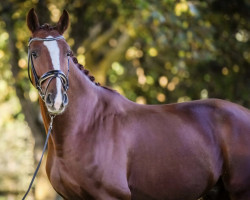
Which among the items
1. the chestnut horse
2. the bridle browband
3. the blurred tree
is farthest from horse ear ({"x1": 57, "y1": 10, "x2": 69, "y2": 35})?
the blurred tree

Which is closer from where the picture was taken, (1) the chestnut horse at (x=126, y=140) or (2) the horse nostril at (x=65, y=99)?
(2) the horse nostril at (x=65, y=99)

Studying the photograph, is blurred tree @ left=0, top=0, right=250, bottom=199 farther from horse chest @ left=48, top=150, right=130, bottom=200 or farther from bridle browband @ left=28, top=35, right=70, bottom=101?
horse chest @ left=48, top=150, right=130, bottom=200

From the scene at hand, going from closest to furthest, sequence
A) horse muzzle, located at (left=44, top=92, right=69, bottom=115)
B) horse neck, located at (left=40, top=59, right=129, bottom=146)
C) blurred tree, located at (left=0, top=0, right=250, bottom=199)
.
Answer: horse muzzle, located at (left=44, top=92, right=69, bottom=115) < horse neck, located at (left=40, top=59, right=129, bottom=146) < blurred tree, located at (left=0, top=0, right=250, bottom=199)

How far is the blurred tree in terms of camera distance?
10508 millimetres

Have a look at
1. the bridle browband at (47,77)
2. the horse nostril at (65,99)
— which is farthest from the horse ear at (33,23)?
the horse nostril at (65,99)

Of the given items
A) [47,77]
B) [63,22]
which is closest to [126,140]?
[47,77]

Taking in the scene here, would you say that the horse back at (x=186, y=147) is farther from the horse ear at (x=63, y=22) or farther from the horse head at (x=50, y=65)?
the horse ear at (x=63, y=22)

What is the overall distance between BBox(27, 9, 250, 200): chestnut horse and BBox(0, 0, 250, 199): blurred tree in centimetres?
359

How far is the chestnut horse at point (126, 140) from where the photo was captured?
480 cm

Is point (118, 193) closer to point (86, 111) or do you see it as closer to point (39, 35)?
point (86, 111)

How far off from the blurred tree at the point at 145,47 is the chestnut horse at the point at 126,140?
359 centimetres

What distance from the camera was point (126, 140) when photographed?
16.7 feet

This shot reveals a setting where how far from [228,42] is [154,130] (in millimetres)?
8251

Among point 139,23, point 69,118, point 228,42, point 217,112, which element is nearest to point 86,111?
point 69,118
